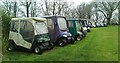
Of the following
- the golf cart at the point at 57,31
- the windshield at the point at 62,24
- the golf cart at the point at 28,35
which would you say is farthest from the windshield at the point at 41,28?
the windshield at the point at 62,24

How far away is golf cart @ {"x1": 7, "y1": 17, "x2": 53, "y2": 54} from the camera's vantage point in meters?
10.8

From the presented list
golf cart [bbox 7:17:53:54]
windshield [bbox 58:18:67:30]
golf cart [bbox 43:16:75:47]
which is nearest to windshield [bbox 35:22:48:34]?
golf cart [bbox 7:17:53:54]

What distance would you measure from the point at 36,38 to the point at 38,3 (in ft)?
47.9

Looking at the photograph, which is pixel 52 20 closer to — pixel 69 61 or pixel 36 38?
pixel 36 38

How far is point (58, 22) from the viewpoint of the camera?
511 inches

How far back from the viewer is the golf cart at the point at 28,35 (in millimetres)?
10766

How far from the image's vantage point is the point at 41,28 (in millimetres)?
11320

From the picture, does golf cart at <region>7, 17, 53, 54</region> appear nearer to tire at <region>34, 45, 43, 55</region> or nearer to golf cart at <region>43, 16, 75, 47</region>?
tire at <region>34, 45, 43, 55</region>

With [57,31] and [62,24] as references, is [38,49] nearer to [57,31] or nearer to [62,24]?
[57,31]

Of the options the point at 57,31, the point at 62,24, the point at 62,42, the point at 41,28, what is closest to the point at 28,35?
the point at 41,28

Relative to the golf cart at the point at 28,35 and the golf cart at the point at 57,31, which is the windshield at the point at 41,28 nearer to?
the golf cart at the point at 28,35

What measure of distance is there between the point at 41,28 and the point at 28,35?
81 centimetres

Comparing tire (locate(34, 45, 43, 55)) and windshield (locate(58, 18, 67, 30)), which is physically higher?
windshield (locate(58, 18, 67, 30))

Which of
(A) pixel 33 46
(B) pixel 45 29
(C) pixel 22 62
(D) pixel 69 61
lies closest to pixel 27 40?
(A) pixel 33 46
